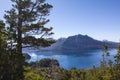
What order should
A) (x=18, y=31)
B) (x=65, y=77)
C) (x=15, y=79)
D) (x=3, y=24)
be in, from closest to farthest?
1. (x=15, y=79)
2. (x=3, y=24)
3. (x=18, y=31)
4. (x=65, y=77)

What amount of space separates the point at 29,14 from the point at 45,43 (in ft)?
12.7

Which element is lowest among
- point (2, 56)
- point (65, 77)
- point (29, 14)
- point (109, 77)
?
point (65, 77)

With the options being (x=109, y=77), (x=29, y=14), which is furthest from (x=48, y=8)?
(x=109, y=77)

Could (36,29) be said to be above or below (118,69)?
above

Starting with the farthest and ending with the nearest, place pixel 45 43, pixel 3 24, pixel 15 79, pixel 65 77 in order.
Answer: pixel 65 77
pixel 45 43
pixel 3 24
pixel 15 79

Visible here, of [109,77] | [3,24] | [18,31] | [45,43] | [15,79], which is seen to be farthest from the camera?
[109,77]

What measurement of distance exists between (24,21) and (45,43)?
3.49 metres

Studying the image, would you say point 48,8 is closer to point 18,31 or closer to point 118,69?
point 18,31

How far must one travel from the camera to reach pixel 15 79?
13.4 meters

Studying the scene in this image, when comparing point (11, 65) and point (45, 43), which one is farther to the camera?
point (45, 43)

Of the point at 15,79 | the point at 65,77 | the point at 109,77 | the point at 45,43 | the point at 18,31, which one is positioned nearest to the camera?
the point at 15,79

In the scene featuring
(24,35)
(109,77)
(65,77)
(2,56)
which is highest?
(24,35)

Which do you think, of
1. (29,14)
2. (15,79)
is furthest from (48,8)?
(15,79)

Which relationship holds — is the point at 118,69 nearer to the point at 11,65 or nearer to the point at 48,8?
the point at 48,8
